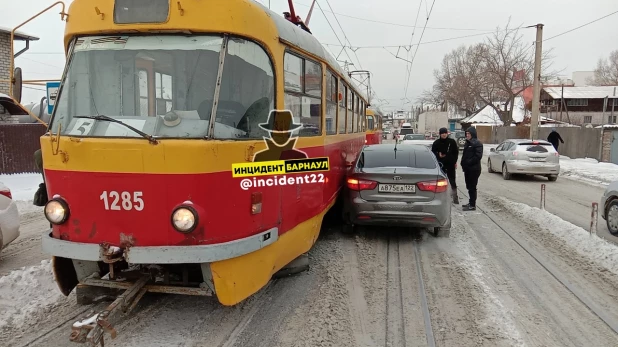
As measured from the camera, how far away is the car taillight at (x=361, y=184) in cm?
652

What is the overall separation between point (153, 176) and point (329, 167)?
3.03m

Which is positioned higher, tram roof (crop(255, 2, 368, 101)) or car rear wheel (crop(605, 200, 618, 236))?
tram roof (crop(255, 2, 368, 101))

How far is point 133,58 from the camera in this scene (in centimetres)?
363

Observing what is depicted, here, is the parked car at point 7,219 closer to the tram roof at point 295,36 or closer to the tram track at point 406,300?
the tram roof at point 295,36

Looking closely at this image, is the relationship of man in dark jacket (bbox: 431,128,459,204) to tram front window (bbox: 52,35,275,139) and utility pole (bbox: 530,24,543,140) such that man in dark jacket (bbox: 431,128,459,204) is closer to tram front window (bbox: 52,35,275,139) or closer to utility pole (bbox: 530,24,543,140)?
tram front window (bbox: 52,35,275,139)

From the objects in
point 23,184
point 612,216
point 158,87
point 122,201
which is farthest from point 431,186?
point 23,184

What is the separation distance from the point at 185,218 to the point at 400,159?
4.67 m

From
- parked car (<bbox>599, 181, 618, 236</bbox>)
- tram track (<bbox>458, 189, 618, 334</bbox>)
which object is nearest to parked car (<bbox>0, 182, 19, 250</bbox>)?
tram track (<bbox>458, 189, 618, 334</bbox>)

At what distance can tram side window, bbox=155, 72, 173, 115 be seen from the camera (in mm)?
3531

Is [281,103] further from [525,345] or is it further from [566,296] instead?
[566,296]

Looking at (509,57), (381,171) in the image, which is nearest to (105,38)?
(381,171)

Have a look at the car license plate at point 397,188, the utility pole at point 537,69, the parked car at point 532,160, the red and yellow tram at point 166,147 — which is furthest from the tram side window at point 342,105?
the utility pole at point 537,69

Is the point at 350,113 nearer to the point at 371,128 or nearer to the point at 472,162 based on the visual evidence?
the point at 472,162

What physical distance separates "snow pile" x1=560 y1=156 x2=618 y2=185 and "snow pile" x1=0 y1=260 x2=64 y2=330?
1682 centimetres
